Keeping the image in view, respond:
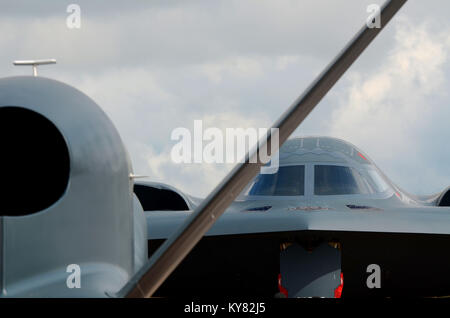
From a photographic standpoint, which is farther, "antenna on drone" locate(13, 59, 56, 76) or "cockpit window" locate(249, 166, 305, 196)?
"cockpit window" locate(249, 166, 305, 196)

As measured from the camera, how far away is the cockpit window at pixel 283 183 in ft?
30.4

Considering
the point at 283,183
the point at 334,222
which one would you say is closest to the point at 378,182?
the point at 283,183

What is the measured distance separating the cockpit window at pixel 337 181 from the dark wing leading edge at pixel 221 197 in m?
7.18

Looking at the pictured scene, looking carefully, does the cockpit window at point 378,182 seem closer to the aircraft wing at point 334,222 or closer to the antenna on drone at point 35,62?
the aircraft wing at point 334,222

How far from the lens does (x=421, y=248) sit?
7.84 m

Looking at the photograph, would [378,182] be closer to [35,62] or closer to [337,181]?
[337,181]

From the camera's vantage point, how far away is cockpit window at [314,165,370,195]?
928 cm

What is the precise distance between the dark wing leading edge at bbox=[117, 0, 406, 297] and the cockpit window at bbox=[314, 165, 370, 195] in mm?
7184

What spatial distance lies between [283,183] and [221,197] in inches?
291

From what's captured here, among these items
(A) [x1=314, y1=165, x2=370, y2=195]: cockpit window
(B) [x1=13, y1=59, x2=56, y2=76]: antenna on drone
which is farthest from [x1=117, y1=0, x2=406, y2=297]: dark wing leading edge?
(A) [x1=314, y1=165, x2=370, y2=195]: cockpit window

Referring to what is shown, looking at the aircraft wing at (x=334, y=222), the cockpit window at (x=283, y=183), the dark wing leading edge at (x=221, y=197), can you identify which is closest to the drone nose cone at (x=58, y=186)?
the dark wing leading edge at (x=221, y=197)

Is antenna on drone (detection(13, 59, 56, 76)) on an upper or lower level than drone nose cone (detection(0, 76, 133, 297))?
upper

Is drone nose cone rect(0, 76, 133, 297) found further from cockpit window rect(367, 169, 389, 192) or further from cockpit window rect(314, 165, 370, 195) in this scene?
cockpit window rect(367, 169, 389, 192)
